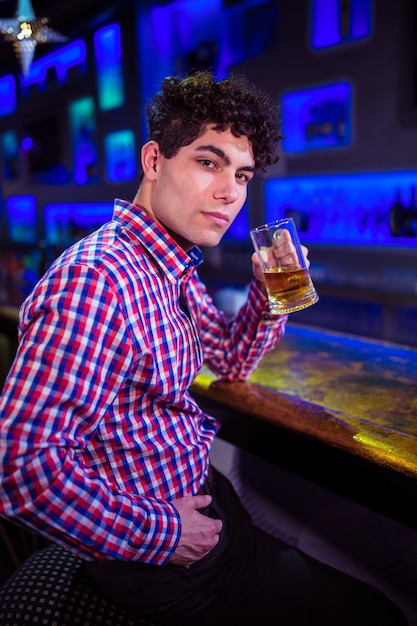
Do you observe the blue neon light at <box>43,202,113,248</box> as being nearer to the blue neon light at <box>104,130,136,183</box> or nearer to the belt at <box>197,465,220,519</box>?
the blue neon light at <box>104,130,136,183</box>

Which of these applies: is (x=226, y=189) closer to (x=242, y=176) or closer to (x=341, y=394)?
(x=242, y=176)

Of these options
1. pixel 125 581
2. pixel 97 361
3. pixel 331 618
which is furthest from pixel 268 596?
pixel 97 361

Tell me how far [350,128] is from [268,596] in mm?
2937

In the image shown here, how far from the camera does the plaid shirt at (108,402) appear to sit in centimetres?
84

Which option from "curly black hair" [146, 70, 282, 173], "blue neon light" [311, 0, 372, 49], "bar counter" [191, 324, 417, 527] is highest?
"blue neon light" [311, 0, 372, 49]

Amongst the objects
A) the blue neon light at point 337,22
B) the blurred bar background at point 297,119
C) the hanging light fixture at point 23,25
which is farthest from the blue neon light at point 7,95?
the blue neon light at point 337,22

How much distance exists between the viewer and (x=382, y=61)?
3029 millimetres

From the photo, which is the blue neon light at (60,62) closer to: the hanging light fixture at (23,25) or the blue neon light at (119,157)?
the blue neon light at (119,157)

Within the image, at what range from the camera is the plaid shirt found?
841 mm

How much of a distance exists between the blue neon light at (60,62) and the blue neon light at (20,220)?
61.0 inches

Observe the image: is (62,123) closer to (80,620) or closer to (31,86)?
(31,86)

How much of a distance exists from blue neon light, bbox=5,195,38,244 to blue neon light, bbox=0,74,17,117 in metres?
1.04

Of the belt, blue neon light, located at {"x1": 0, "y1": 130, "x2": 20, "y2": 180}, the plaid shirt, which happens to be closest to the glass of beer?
the plaid shirt

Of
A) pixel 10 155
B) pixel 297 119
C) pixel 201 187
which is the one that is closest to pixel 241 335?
pixel 201 187
